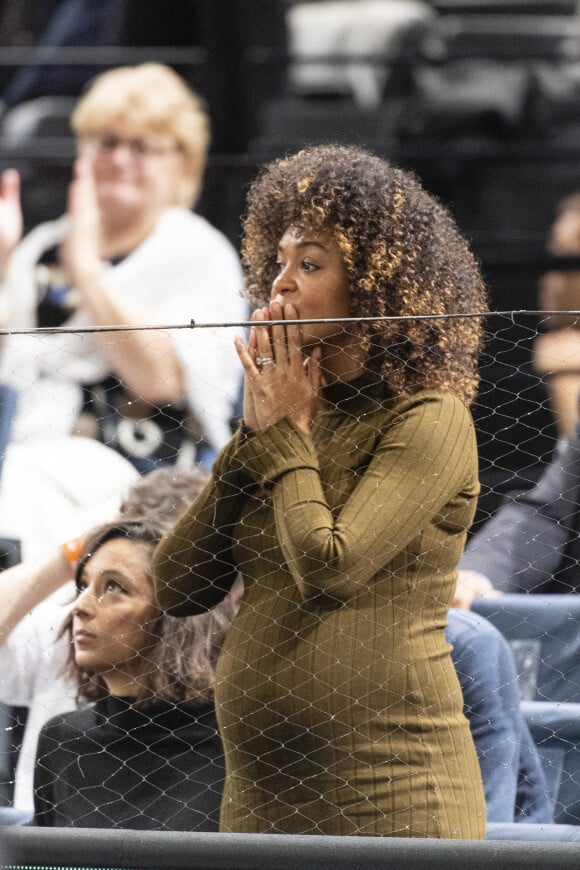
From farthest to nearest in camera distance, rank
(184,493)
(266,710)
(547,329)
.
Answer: (547,329)
(184,493)
(266,710)

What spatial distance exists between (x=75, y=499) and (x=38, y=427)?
13.0 inches

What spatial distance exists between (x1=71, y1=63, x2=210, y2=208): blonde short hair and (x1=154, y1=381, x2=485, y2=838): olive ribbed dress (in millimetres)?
1759

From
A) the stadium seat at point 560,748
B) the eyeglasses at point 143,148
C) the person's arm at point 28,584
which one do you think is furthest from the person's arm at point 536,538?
the eyeglasses at point 143,148

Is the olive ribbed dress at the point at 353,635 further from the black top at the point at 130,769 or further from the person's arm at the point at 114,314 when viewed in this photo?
the person's arm at the point at 114,314

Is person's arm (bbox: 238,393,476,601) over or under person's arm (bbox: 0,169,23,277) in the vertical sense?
under

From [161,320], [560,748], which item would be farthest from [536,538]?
[161,320]

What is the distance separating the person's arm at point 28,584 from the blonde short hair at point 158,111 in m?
1.31

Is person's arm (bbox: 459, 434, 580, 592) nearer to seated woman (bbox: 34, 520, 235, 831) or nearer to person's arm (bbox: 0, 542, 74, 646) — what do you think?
seated woman (bbox: 34, 520, 235, 831)

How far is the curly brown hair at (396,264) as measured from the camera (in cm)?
148

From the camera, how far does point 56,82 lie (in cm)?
391

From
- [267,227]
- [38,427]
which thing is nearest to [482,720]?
[267,227]

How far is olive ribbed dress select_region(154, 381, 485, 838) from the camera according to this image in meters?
1.35

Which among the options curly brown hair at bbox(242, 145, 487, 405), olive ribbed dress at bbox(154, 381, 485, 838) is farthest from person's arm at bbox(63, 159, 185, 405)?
olive ribbed dress at bbox(154, 381, 485, 838)

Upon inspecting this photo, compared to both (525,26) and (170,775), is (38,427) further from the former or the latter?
(525,26)
